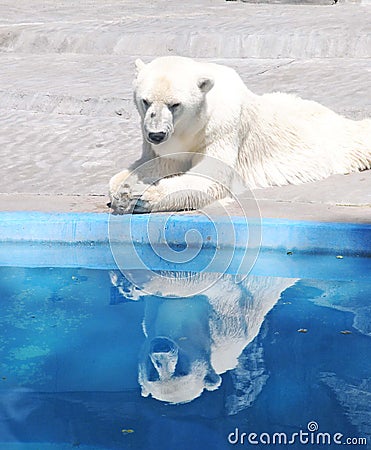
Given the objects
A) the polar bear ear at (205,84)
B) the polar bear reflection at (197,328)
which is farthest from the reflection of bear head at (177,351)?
the polar bear ear at (205,84)

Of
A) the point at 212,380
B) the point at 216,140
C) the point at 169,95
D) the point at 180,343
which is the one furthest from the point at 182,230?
the point at 212,380

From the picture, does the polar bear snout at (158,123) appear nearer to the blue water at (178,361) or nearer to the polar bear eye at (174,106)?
the polar bear eye at (174,106)

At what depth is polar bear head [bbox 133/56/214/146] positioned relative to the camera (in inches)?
142

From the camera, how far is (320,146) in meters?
4.59

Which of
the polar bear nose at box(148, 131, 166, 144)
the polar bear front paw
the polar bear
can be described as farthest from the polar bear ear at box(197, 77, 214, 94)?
the polar bear front paw

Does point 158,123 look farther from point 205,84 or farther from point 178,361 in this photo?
point 178,361

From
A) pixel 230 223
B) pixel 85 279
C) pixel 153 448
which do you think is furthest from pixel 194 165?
pixel 153 448

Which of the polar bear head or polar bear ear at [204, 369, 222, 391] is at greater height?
the polar bear head

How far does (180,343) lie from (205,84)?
120cm

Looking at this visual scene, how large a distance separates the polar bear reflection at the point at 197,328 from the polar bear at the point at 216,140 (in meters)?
0.41

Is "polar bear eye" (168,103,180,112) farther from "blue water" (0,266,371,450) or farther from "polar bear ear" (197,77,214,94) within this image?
"blue water" (0,266,371,450)

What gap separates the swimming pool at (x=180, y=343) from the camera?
2455 mm

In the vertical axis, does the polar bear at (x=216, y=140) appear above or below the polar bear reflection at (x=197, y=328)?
above

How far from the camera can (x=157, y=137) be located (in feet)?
11.7
